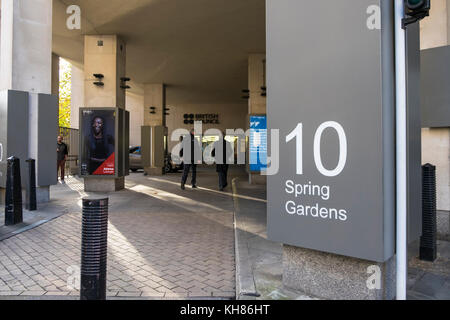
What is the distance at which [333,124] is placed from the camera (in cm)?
281

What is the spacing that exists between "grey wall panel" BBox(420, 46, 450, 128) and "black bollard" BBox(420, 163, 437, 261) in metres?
1.23

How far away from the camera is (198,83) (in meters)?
19.9

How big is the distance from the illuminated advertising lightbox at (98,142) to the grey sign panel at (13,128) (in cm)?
254

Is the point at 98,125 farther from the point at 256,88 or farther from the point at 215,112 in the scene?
the point at 215,112

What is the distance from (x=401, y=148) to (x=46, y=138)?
8.27 meters

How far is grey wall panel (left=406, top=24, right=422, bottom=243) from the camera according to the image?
3.00 metres

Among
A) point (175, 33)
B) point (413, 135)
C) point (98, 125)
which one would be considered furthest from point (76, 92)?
point (413, 135)

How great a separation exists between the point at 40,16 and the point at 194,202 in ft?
19.9

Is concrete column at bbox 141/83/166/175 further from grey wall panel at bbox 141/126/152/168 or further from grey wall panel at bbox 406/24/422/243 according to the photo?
grey wall panel at bbox 406/24/422/243

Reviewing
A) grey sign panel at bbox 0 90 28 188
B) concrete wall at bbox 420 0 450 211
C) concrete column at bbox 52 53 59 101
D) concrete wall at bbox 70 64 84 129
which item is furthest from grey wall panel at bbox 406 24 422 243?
concrete wall at bbox 70 64 84 129

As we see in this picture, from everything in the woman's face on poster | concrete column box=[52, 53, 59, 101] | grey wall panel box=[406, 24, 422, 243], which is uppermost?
concrete column box=[52, 53, 59, 101]

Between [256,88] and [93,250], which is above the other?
[256,88]

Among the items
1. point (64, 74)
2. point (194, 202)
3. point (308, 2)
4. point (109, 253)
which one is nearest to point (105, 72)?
point (194, 202)

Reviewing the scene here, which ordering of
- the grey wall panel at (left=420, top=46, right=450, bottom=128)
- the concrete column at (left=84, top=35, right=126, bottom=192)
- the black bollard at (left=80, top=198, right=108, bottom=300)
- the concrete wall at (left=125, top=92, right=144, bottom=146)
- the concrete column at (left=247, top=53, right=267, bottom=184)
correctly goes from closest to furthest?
1. the black bollard at (left=80, top=198, right=108, bottom=300)
2. the grey wall panel at (left=420, top=46, right=450, bottom=128)
3. the concrete column at (left=84, top=35, right=126, bottom=192)
4. the concrete column at (left=247, top=53, right=267, bottom=184)
5. the concrete wall at (left=125, top=92, right=144, bottom=146)
